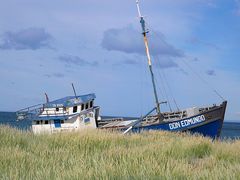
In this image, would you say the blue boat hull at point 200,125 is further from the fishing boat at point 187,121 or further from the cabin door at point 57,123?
the cabin door at point 57,123

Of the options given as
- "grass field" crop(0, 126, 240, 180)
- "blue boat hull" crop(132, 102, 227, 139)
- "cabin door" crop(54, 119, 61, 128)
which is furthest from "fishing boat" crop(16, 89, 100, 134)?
"grass field" crop(0, 126, 240, 180)

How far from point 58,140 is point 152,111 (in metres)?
20.1

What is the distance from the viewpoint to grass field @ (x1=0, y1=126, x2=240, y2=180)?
6777 mm

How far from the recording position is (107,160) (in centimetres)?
856

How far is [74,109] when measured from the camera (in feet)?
100

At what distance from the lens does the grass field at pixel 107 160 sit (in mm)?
6777

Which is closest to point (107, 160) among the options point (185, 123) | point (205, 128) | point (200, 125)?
point (185, 123)

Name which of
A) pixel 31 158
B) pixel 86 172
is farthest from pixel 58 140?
pixel 86 172

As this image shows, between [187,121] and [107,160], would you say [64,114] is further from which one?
[107,160]

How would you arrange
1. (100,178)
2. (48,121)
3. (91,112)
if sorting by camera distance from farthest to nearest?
(91,112), (48,121), (100,178)

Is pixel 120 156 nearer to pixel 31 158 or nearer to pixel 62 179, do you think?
pixel 31 158

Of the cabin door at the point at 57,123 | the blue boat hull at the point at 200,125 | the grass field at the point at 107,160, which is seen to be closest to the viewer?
the grass field at the point at 107,160

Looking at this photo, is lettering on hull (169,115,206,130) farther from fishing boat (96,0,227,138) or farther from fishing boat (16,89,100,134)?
fishing boat (16,89,100,134)

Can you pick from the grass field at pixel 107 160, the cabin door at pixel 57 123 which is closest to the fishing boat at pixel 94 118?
the cabin door at pixel 57 123
